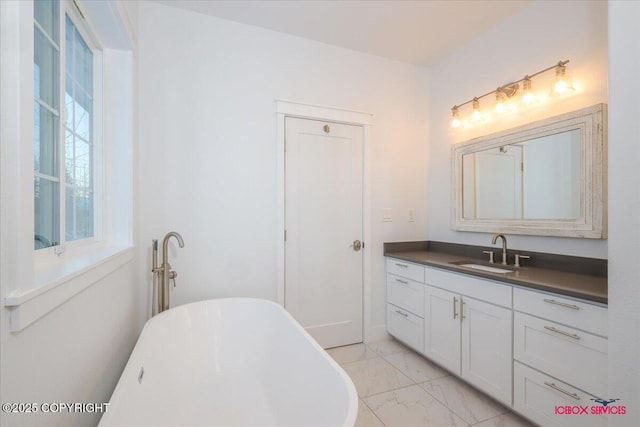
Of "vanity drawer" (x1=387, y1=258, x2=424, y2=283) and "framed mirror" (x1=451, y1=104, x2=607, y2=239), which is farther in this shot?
"vanity drawer" (x1=387, y1=258, x2=424, y2=283)

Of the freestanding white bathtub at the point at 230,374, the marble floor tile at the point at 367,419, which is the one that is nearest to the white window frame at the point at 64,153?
the freestanding white bathtub at the point at 230,374

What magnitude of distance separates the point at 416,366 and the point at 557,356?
42.7 inches

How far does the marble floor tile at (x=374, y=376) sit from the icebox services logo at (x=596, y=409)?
0.89 metres

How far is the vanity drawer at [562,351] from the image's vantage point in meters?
1.33

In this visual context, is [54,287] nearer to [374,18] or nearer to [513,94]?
[374,18]

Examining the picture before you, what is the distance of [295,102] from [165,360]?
2.11 metres

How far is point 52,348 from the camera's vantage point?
0.84 m

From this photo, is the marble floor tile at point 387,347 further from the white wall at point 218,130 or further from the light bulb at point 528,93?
the light bulb at point 528,93

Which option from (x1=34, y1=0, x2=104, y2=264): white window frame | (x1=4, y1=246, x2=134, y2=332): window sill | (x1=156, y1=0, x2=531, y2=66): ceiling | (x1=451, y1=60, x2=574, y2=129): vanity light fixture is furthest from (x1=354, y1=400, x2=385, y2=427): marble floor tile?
(x1=156, y1=0, x2=531, y2=66): ceiling

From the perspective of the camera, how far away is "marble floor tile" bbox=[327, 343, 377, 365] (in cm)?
245

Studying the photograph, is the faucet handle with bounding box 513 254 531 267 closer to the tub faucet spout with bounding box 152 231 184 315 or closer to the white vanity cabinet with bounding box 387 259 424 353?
the white vanity cabinet with bounding box 387 259 424 353

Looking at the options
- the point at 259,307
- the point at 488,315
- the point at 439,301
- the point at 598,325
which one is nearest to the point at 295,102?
the point at 259,307

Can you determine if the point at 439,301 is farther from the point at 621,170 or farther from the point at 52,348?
the point at 52,348

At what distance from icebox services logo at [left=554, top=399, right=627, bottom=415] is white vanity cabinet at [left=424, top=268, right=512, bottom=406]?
0.87ft
